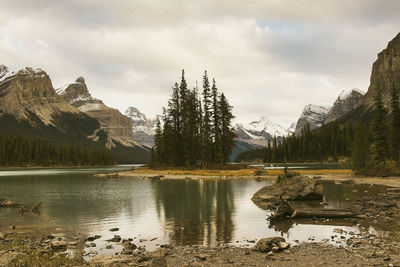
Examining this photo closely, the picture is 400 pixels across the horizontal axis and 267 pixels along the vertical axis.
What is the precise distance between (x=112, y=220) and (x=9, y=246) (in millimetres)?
9992

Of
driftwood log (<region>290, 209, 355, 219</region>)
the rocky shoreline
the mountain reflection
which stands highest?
driftwood log (<region>290, 209, 355, 219</region>)

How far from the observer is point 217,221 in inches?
1032

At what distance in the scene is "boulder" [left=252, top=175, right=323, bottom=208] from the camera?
3700 centimetres

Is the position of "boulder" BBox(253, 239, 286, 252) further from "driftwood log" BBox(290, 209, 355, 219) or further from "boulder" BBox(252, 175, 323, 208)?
"boulder" BBox(252, 175, 323, 208)

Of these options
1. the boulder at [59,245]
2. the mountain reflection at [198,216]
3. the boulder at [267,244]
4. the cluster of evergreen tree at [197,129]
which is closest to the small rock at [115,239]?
the boulder at [59,245]

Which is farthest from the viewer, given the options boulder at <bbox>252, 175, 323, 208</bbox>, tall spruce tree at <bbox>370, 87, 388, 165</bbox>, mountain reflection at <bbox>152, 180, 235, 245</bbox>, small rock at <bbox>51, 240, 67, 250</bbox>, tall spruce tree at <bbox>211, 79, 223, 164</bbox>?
tall spruce tree at <bbox>211, 79, 223, 164</bbox>

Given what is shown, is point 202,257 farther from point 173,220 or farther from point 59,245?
point 173,220

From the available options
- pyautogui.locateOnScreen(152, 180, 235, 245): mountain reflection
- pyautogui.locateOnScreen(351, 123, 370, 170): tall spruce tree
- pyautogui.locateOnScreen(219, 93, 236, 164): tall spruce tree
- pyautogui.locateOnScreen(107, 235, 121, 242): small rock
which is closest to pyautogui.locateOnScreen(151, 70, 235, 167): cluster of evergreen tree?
pyautogui.locateOnScreen(219, 93, 236, 164): tall spruce tree

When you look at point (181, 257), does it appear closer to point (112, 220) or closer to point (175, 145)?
point (112, 220)

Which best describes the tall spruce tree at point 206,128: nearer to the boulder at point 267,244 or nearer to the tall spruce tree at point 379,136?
the tall spruce tree at point 379,136

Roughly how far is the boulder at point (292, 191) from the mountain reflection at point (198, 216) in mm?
3454

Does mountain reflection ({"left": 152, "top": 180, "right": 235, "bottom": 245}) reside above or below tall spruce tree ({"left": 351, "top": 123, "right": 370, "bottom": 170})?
below

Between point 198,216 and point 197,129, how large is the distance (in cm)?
6486

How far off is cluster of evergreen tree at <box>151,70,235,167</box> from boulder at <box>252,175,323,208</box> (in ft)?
169
